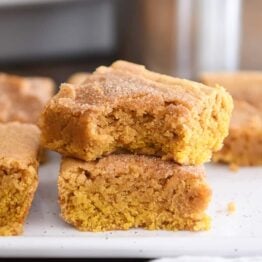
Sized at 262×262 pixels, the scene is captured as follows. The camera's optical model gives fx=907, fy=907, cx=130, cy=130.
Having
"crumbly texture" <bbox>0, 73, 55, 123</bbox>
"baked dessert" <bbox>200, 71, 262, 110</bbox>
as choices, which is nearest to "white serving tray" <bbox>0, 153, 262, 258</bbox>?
"crumbly texture" <bbox>0, 73, 55, 123</bbox>

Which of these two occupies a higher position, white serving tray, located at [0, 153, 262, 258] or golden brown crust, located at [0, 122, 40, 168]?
golden brown crust, located at [0, 122, 40, 168]

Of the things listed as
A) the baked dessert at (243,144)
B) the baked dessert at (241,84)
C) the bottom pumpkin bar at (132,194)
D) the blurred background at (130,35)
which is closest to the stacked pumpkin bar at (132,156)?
the bottom pumpkin bar at (132,194)

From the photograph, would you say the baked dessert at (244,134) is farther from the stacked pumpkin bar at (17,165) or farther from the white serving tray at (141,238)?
the stacked pumpkin bar at (17,165)

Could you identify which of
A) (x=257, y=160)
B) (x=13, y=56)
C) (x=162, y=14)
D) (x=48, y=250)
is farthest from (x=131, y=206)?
(x=13, y=56)

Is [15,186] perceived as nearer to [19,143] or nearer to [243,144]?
[19,143]

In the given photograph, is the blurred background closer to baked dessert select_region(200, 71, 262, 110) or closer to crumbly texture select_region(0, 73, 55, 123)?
crumbly texture select_region(0, 73, 55, 123)

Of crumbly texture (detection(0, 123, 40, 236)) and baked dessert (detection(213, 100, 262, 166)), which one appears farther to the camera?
baked dessert (detection(213, 100, 262, 166))
